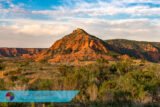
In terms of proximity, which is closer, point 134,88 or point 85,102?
point 85,102

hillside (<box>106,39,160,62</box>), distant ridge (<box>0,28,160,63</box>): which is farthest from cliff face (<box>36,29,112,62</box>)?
hillside (<box>106,39,160,62</box>)

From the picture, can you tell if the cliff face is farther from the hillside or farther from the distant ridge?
the hillside

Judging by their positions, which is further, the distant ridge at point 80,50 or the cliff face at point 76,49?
the cliff face at point 76,49

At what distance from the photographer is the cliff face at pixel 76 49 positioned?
132250 mm

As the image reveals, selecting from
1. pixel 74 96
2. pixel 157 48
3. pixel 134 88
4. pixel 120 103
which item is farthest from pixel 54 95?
pixel 157 48

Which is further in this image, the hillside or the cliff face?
the hillside

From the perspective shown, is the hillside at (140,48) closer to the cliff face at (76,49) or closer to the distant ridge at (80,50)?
the distant ridge at (80,50)

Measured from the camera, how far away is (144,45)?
19738 cm

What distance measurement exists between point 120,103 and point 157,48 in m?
183

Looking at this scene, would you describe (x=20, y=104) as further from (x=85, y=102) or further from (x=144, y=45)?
(x=144, y=45)

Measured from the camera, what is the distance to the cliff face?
434ft

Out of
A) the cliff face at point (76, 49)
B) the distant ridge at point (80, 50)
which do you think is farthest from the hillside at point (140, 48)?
the cliff face at point (76, 49)

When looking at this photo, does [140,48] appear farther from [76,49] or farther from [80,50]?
[80,50]

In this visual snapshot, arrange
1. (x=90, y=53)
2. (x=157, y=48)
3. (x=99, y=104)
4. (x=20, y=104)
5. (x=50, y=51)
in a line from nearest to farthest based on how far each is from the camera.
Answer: (x=20, y=104)
(x=99, y=104)
(x=90, y=53)
(x=50, y=51)
(x=157, y=48)
